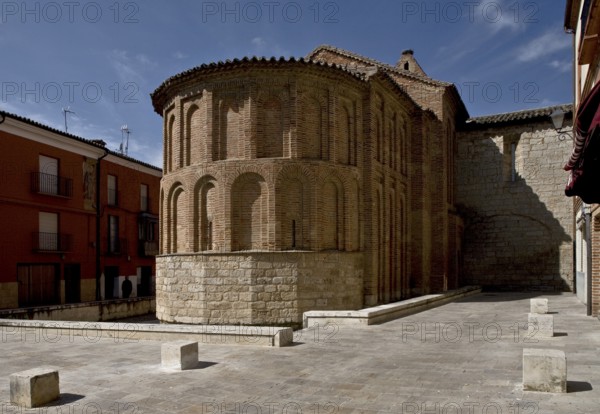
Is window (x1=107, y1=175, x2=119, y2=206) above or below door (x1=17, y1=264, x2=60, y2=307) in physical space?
above

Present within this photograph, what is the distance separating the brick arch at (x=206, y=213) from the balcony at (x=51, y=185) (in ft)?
32.2

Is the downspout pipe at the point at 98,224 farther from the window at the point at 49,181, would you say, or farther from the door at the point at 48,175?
the door at the point at 48,175

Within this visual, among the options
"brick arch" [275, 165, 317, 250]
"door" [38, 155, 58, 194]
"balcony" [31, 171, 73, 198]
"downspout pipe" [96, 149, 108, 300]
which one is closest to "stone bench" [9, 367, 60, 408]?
"brick arch" [275, 165, 317, 250]

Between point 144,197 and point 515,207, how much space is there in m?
20.1

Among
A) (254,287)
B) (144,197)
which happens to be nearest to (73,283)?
(144,197)

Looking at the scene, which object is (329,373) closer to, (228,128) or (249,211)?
(249,211)

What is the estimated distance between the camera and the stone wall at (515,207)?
24266mm

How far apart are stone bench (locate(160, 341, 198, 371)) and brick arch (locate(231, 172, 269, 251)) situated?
731 cm

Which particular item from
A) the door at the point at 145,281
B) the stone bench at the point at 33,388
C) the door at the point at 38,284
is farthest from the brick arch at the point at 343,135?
the door at the point at 145,281

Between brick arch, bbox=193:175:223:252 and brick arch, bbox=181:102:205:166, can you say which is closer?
brick arch, bbox=193:175:223:252

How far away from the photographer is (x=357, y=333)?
36.9ft

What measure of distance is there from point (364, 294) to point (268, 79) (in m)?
7.56

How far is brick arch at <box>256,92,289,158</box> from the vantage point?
51.2 feet

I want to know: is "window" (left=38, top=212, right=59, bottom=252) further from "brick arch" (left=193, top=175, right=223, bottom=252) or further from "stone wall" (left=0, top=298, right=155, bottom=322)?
"brick arch" (left=193, top=175, right=223, bottom=252)
